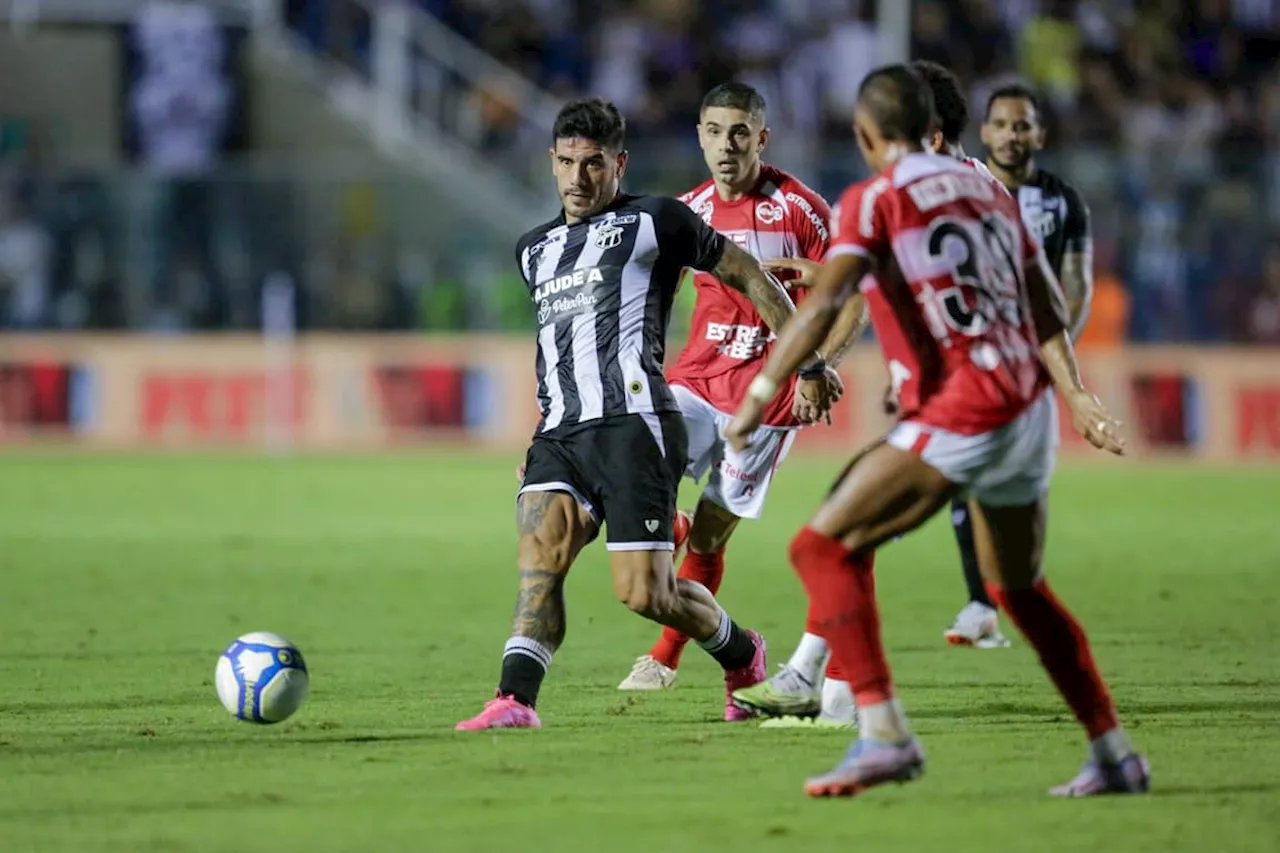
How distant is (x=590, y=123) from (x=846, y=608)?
248 centimetres

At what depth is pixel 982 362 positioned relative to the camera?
6.68 metres

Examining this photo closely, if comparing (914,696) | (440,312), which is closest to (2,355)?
(440,312)

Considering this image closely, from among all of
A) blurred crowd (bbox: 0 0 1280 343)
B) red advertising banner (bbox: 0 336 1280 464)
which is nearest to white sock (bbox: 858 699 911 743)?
red advertising banner (bbox: 0 336 1280 464)

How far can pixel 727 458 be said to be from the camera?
376 inches

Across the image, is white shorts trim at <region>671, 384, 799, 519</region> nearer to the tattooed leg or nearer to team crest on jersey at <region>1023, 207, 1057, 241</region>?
the tattooed leg

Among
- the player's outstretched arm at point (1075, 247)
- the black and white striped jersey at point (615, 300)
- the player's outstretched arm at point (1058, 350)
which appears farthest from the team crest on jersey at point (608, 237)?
the player's outstretched arm at point (1075, 247)

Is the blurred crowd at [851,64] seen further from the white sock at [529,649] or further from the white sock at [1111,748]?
the white sock at [1111,748]

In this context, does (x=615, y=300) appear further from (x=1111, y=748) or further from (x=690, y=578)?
(x=1111, y=748)

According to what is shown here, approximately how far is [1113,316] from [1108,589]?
461 inches

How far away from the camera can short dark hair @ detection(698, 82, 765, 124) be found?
962cm

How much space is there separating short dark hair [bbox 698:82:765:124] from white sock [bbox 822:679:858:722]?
2.67 meters

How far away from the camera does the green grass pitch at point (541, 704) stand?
634 centimetres

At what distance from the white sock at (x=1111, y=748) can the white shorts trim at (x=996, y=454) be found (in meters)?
0.77

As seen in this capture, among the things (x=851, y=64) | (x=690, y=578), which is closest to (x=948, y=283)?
(x=690, y=578)
